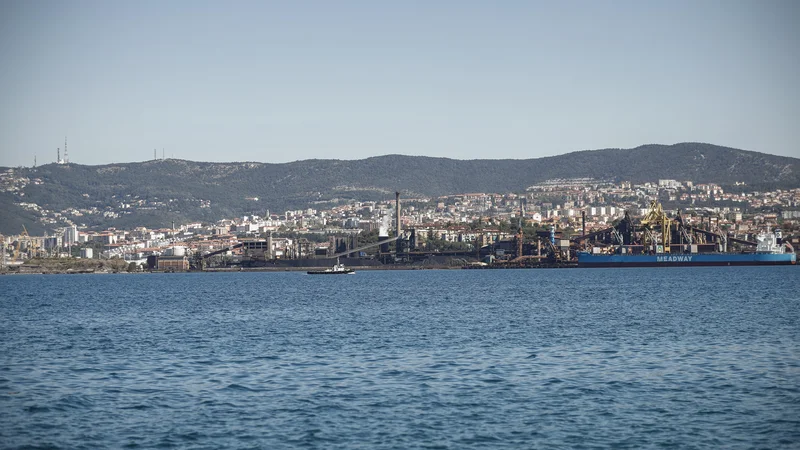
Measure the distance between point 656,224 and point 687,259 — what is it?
47.5ft

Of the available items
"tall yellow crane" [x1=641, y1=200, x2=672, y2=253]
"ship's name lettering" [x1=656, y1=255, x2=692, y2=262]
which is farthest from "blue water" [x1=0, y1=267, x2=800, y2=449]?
"tall yellow crane" [x1=641, y1=200, x2=672, y2=253]

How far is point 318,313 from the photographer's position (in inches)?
1923

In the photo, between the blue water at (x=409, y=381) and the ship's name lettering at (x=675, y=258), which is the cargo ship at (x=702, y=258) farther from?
the blue water at (x=409, y=381)

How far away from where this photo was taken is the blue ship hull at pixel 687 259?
14075 cm

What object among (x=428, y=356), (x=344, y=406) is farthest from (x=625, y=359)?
(x=344, y=406)

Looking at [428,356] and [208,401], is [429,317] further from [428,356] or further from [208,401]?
[208,401]

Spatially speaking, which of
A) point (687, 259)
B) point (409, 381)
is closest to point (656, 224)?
point (687, 259)

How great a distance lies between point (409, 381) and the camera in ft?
79.5

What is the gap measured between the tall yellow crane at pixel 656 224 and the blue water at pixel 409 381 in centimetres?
11095

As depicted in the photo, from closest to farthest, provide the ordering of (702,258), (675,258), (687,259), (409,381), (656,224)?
1. (409,381)
2. (702,258)
3. (687,259)
4. (675,258)
5. (656,224)

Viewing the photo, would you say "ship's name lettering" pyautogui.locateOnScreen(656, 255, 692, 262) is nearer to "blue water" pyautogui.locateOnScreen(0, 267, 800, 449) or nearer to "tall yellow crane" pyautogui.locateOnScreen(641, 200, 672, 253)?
"tall yellow crane" pyautogui.locateOnScreen(641, 200, 672, 253)

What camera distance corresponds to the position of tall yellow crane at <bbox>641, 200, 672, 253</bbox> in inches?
6029

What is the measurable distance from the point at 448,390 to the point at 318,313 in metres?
26.6

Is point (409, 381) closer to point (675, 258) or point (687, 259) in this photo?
point (687, 259)
